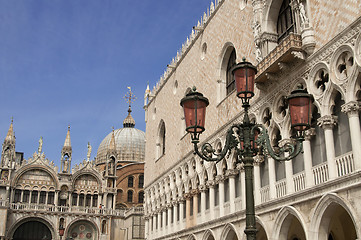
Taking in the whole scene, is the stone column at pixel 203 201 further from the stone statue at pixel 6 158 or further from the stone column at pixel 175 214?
the stone statue at pixel 6 158

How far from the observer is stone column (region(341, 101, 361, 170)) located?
9.77 m

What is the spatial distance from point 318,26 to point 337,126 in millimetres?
2699

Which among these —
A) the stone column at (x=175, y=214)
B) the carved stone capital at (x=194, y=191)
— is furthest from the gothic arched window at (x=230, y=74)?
the stone column at (x=175, y=214)

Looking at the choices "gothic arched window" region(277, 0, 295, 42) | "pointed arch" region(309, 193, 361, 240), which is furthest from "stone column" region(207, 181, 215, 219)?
"pointed arch" region(309, 193, 361, 240)

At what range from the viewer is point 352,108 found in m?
10.1

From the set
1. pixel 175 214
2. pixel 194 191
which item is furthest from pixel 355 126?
pixel 175 214

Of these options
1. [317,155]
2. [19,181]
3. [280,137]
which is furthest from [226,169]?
[19,181]

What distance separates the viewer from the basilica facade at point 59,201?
2958cm

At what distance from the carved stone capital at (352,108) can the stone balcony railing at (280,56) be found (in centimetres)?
222

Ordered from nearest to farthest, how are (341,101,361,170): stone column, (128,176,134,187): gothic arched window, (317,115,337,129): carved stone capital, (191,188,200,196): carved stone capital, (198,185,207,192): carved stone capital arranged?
(341,101,361,170): stone column
(317,115,337,129): carved stone capital
(198,185,207,192): carved stone capital
(191,188,200,196): carved stone capital
(128,176,134,187): gothic arched window

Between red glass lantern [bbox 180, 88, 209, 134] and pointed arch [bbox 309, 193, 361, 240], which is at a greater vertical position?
red glass lantern [bbox 180, 88, 209, 134]

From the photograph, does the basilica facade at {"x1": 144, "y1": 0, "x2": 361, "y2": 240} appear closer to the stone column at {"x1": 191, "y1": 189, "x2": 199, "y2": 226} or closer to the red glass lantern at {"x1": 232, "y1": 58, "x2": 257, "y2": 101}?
the stone column at {"x1": 191, "y1": 189, "x2": 199, "y2": 226}

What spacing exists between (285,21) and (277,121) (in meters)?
3.21

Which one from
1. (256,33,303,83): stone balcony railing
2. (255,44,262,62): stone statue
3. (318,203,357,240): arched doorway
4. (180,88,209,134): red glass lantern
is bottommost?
(318,203,357,240): arched doorway
